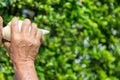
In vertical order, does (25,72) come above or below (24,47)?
below

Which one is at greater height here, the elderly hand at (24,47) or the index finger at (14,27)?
the index finger at (14,27)

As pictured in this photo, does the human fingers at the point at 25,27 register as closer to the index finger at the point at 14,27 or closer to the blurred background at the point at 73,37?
the index finger at the point at 14,27

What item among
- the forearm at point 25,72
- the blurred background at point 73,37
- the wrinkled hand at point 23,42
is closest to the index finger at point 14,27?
the wrinkled hand at point 23,42

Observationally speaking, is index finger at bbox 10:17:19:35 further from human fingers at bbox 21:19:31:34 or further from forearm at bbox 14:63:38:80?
forearm at bbox 14:63:38:80

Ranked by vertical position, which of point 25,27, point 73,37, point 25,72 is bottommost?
point 73,37

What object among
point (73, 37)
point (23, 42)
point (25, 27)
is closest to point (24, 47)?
point (23, 42)

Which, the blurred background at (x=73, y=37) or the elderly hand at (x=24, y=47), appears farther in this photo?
the blurred background at (x=73, y=37)

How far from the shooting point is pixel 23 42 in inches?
132

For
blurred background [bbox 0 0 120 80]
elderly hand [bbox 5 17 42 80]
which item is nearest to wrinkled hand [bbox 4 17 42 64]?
elderly hand [bbox 5 17 42 80]

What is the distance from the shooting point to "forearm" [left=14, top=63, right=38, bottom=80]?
10.9 ft

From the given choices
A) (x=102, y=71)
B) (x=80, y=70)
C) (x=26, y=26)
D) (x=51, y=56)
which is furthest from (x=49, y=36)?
(x=26, y=26)

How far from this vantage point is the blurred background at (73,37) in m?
4.84

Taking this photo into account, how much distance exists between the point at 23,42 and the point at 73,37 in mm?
2092

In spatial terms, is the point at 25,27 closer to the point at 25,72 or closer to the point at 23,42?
the point at 23,42
